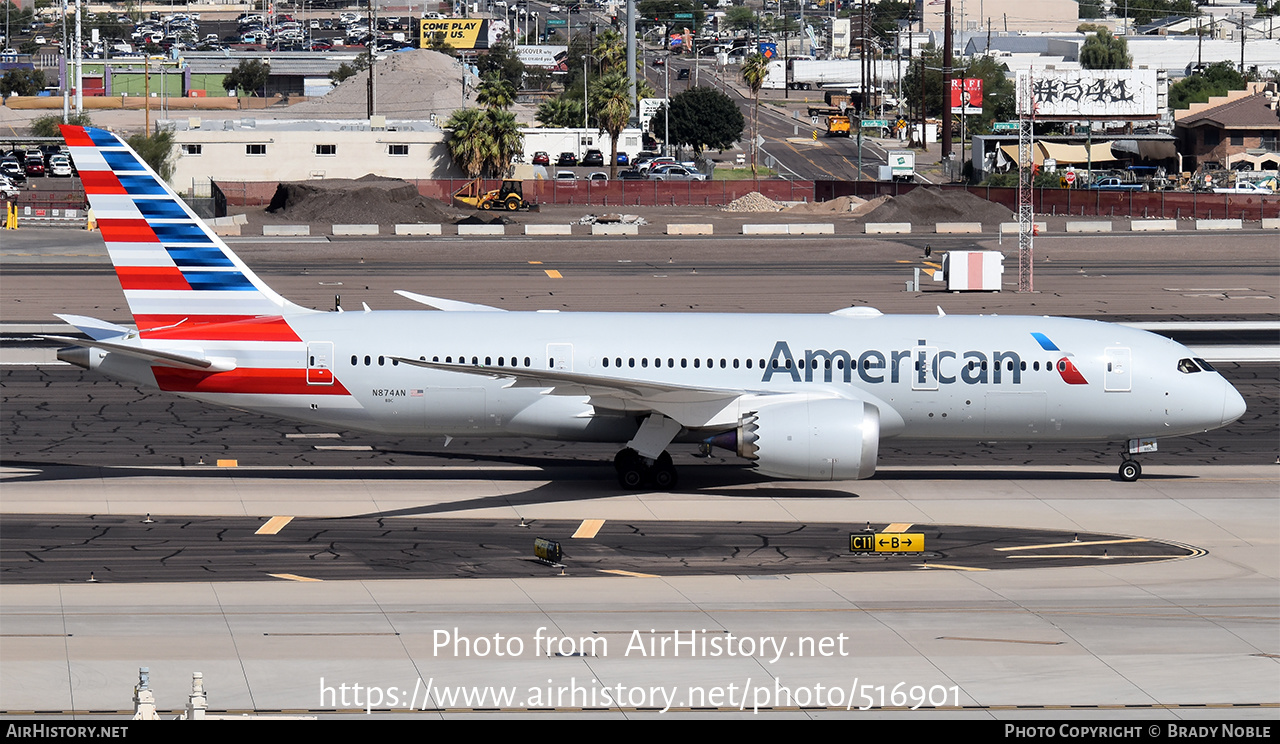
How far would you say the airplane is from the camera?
3147 cm

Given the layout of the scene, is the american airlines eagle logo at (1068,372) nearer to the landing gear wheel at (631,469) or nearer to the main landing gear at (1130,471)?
the main landing gear at (1130,471)

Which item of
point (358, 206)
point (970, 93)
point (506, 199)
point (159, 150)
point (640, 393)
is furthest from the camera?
point (970, 93)

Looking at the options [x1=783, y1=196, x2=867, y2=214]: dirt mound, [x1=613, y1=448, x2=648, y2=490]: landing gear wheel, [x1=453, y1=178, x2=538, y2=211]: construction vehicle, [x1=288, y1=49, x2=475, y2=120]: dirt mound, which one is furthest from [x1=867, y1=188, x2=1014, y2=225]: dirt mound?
[x1=613, y1=448, x2=648, y2=490]: landing gear wheel

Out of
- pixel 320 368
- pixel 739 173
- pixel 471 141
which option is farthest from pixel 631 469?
pixel 739 173

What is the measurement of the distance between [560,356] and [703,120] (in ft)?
377

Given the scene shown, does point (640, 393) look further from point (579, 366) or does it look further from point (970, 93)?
point (970, 93)

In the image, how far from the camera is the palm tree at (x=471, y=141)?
112 meters

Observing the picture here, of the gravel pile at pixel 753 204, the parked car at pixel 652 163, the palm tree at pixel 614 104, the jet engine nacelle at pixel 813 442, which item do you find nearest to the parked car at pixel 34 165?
the palm tree at pixel 614 104

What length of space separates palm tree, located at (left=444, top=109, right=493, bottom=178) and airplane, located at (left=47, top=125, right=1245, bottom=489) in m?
80.7

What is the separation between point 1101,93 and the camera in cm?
13738

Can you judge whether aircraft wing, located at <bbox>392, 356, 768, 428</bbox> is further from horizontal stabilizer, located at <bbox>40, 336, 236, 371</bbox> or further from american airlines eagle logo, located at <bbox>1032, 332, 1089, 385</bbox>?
american airlines eagle logo, located at <bbox>1032, 332, 1089, 385</bbox>

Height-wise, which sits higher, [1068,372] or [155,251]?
[155,251]

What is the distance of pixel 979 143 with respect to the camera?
128 metres
